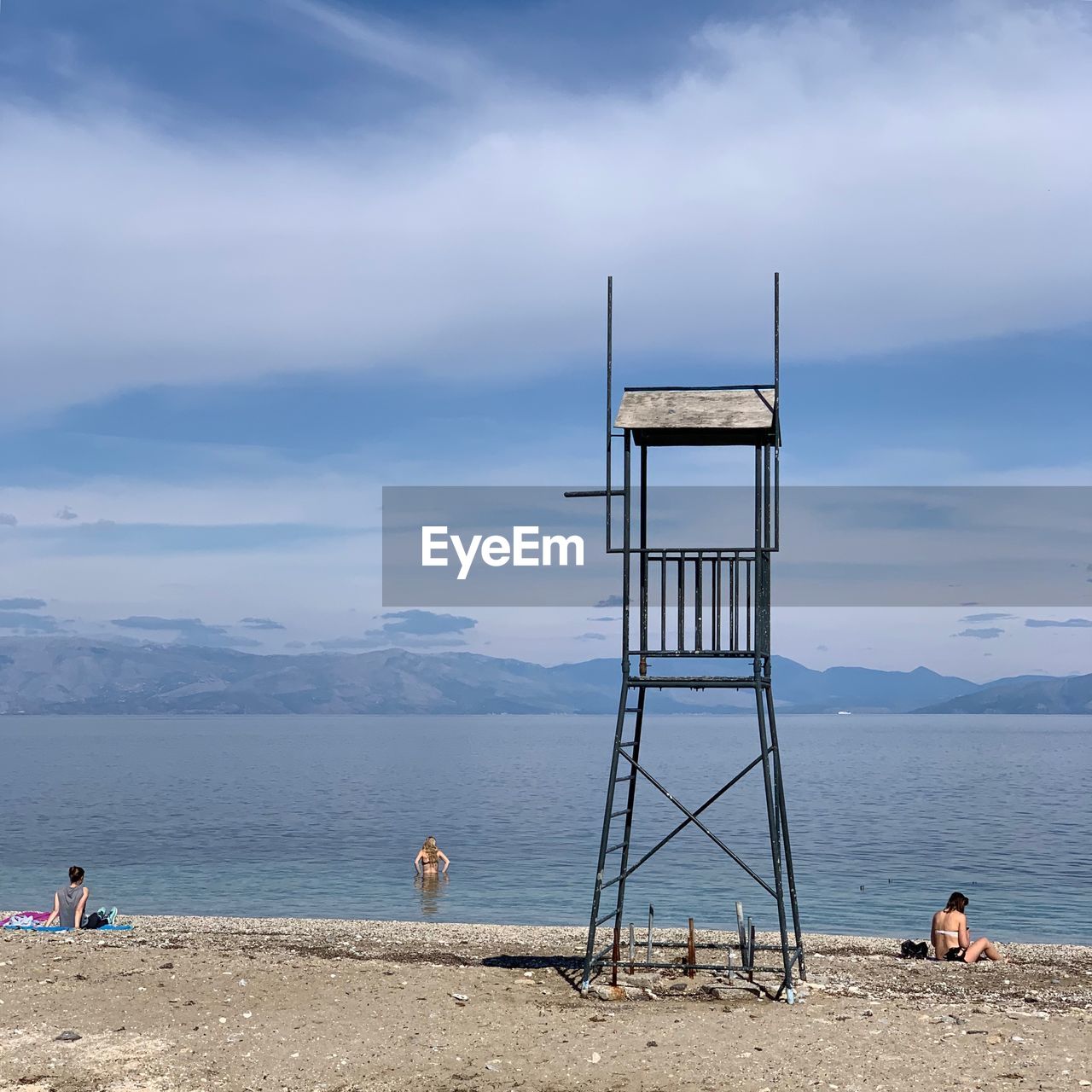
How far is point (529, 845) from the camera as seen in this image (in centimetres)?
5656

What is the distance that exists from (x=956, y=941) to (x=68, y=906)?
17.0 metres

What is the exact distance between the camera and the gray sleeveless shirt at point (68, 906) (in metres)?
25.4

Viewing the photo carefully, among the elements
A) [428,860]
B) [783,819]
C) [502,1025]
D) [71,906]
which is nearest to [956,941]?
[783,819]

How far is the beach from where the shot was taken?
45.2 ft

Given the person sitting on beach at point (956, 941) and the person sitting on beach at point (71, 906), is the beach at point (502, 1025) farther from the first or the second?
the person sitting on beach at point (71, 906)

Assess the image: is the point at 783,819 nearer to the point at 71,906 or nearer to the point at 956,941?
the point at 956,941

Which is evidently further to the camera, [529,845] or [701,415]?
[529,845]

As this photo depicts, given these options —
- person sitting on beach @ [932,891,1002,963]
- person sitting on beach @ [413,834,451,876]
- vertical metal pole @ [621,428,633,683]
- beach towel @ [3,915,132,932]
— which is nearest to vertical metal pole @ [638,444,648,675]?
vertical metal pole @ [621,428,633,683]

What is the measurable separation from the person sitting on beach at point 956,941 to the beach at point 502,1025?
130 centimetres

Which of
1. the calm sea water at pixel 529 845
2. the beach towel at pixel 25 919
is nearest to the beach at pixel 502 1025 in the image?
the beach towel at pixel 25 919

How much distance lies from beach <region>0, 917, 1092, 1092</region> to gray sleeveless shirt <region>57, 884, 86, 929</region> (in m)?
4.63

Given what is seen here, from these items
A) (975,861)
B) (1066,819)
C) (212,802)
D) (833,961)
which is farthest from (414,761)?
(833,961)

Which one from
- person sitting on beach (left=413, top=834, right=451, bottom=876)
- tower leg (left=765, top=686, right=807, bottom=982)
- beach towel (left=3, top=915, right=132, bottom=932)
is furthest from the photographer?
person sitting on beach (left=413, top=834, right=451, bottom=876)

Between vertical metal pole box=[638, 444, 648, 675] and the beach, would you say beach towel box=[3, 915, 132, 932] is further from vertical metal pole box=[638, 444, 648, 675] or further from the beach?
vertical metal pole box=[638, 444, 648, 675]
